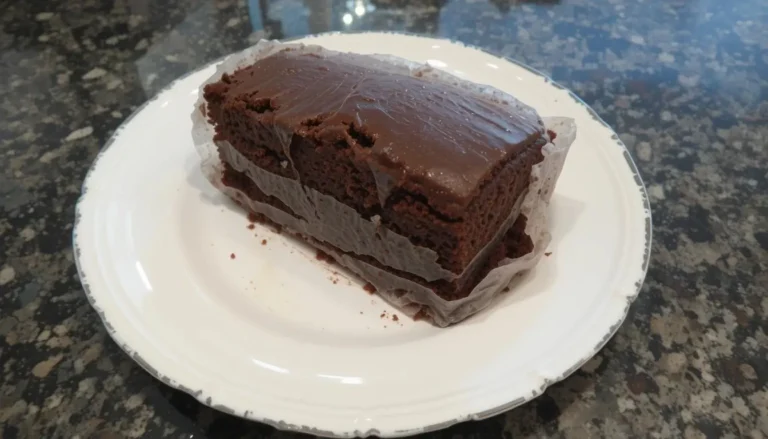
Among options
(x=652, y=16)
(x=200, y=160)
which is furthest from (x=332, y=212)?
(x=652, y=16)

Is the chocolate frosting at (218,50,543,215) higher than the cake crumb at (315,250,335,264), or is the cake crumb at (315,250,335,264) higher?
the chocolate frosting at (218,50,543,215)

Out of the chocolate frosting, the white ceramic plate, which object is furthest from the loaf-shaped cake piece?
the white ceramic plate

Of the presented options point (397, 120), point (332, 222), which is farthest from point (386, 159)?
point (332, 222)

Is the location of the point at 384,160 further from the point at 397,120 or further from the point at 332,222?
the point at 332,222

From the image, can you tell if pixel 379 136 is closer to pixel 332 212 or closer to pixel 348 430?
pixel 332 212

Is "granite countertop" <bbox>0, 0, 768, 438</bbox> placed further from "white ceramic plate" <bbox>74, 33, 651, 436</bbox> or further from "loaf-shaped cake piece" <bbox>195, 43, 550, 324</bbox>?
"loaf-shaped cake piece" <bbox>195, 43, 550, 324</bbox>

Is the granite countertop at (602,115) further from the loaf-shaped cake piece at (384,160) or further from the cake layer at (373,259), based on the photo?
the loaf-shaped cake piece at (384,160)
